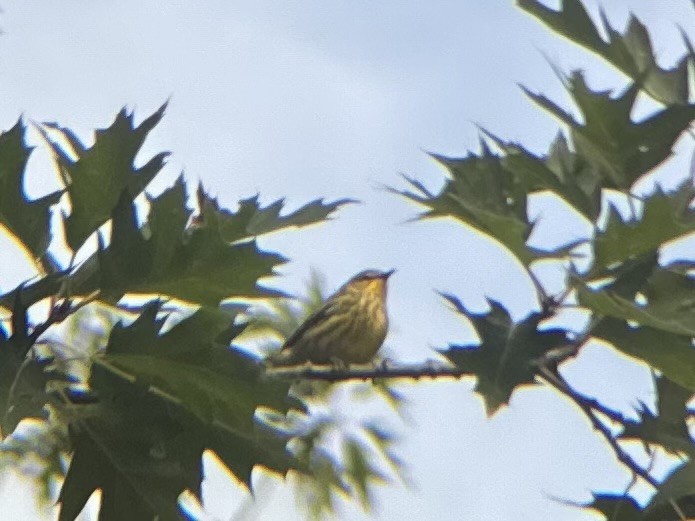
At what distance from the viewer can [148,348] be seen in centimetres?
254

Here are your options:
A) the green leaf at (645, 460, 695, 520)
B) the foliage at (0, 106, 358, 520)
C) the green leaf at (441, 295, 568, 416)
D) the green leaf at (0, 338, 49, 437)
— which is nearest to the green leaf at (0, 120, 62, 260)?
the foliage at (0, 106, 358, 520)

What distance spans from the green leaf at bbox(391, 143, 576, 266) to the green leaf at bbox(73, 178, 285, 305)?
34 cm

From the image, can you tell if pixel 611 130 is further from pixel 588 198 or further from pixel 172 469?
pixel 172 469

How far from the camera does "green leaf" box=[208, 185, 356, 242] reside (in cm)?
285

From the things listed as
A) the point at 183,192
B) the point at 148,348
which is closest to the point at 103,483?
the point at 148,348

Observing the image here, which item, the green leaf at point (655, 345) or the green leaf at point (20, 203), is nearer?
the green leaf at point (655, 345)

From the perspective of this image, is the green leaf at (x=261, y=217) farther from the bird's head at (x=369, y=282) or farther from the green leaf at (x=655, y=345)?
the bird's head at (x=369, y=282)

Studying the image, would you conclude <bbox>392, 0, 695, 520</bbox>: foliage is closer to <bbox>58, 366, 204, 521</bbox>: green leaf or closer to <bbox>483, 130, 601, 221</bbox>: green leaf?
<bbox>483, 130, 601, 221</bbox>: green leaf

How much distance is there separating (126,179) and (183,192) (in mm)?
143

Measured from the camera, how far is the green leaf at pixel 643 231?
2.49 metres

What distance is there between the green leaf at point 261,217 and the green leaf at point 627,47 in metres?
0.61

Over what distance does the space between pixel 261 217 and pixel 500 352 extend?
782 millimetres

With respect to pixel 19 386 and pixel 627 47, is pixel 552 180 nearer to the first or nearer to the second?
pixel 627 47

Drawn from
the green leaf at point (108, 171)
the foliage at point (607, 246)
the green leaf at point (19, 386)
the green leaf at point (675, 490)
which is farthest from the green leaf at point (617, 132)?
the green leaf at point (19, 386)
